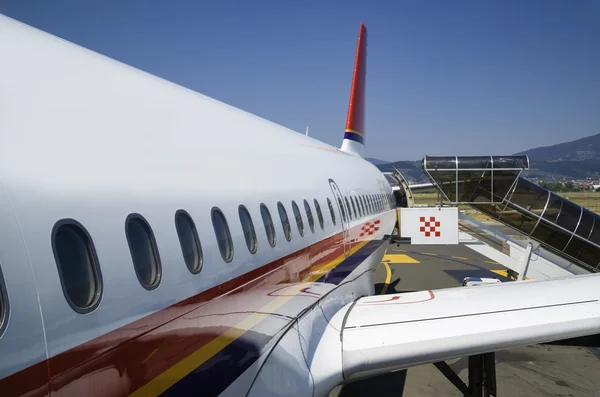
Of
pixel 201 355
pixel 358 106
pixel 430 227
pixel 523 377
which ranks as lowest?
pixel 523 377

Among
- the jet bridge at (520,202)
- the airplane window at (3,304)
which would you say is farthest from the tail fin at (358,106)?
the airplane window at (3,304)

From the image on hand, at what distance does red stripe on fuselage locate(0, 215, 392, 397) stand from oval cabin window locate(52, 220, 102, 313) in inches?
7.0

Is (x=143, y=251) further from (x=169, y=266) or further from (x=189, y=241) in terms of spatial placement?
(x=189, y=241)

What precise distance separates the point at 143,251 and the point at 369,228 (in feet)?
24.7

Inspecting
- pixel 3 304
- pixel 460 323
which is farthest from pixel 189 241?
pixel 460 323

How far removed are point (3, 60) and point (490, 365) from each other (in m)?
5.67

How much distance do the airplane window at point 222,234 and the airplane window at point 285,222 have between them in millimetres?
1279

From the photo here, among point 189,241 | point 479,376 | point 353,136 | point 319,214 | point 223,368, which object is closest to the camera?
point 189,241

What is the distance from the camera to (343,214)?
7.79 metres

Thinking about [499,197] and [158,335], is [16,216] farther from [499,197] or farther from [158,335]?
[499,197]

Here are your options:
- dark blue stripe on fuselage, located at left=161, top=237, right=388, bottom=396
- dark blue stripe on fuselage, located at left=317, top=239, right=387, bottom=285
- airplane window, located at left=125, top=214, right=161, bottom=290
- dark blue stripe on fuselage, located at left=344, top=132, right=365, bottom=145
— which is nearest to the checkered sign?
dark blue stripe on fuselage, located at left=344, top=132, right=365, bottom=145

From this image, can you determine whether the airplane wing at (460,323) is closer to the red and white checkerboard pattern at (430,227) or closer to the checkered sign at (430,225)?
the checkered sign at (430,225)

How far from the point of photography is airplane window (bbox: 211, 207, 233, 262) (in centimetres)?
363

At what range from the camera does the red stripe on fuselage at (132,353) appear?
1.98 metres
